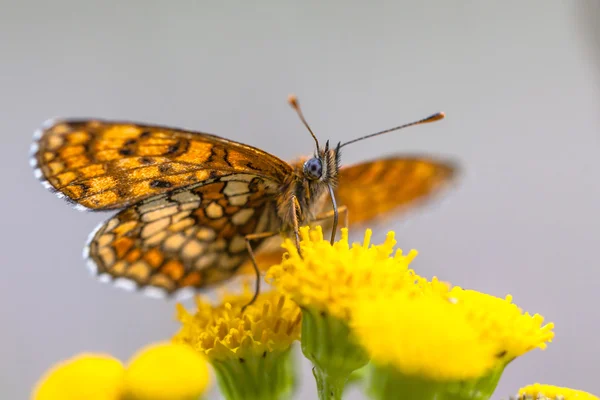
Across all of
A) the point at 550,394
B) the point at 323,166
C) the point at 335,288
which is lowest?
the point at 550,394

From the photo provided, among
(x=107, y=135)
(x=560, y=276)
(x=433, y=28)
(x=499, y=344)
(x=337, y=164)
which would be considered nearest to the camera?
(x=499, y=344)

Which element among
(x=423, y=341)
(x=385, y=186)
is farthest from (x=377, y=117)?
(x=423, y=341)

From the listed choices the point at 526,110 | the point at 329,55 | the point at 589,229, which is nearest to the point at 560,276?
the point at 589,229

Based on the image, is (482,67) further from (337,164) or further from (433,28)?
(337,164)

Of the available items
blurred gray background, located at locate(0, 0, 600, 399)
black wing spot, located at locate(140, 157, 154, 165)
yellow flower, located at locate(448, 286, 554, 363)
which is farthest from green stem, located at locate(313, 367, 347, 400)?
blurred gray background, located at locate(0, 0, 600, 399)

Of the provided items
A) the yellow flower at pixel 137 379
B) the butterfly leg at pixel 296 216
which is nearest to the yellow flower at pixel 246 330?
the butterfly leg at pixel 296 216

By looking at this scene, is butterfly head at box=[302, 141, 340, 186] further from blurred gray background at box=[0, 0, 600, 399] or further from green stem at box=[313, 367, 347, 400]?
blurred gray background at box=[0, 0, 600, 399]

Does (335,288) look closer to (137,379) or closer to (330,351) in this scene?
(330,351)
